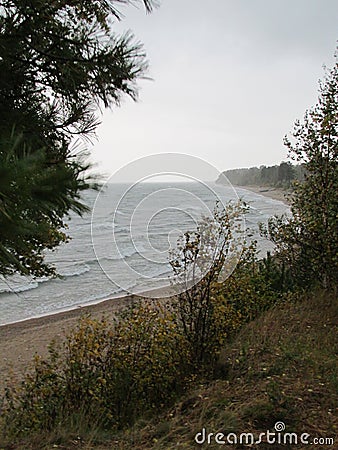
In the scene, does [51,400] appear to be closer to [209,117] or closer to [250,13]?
[250,13]

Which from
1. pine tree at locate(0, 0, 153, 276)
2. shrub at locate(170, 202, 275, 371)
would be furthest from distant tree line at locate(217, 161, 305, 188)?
pine tree at locate(0, 0, 153, 276)

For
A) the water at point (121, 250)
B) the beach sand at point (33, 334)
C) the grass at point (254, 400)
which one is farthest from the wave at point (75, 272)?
the grass at point (254, 400)

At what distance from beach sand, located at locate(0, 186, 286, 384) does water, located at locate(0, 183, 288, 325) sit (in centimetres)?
76

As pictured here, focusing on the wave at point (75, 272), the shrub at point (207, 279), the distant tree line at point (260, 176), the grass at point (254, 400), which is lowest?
the wave at point (75, 272)

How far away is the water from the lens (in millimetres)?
4379

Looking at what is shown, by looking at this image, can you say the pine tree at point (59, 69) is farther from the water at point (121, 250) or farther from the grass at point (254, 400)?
the grass at point (254, 400)

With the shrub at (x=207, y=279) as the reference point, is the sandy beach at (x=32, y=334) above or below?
below

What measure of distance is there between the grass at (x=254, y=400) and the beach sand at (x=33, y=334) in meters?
3.91

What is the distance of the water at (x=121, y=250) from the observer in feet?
14.4

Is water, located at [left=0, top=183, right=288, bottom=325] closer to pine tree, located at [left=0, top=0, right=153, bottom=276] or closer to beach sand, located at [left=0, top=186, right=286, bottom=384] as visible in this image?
pine tree, located at [left=0, top=0, right=153, bottom=276]

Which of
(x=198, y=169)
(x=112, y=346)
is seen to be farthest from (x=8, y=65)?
(x=112, y=346)

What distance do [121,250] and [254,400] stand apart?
8.42 m

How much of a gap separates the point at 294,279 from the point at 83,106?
4959 millimetres

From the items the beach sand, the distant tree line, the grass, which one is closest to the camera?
the grass
